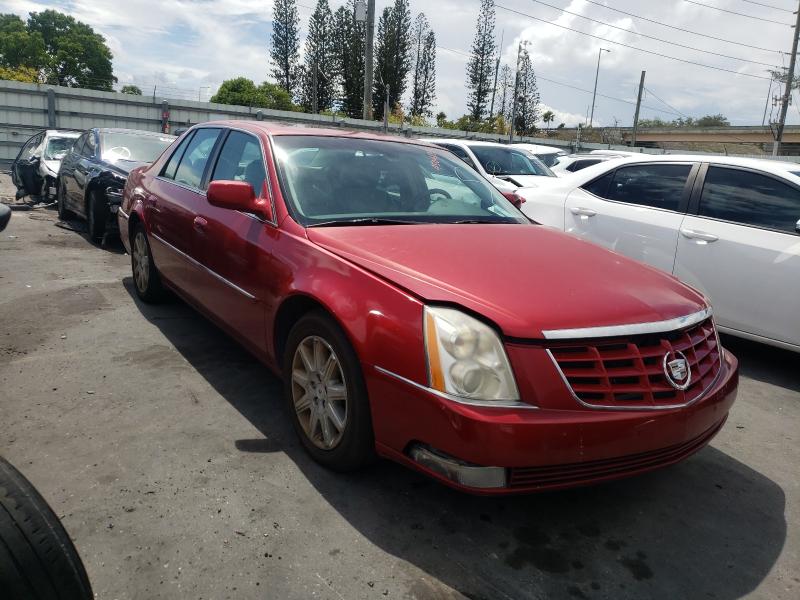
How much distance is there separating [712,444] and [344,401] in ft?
6.84

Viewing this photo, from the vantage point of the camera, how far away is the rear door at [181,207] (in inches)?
159

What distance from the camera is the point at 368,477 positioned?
2.76m

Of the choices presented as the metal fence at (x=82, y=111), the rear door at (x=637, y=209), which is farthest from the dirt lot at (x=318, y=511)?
the metal fence at (x=82, y=111)

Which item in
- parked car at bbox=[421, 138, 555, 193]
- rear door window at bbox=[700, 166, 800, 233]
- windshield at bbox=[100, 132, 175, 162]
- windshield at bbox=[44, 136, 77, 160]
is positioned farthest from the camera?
windshield at bbox=[44, 136, 77, 160]

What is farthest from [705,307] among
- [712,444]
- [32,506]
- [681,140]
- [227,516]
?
[681,140]

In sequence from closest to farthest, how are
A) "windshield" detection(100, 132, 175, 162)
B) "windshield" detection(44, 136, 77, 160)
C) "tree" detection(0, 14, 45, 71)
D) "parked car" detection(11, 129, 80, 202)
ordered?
"windshield" detection(100, 132, 175, 162), "parked car" detection(11, 129, 80, 202), "windshield" detection(44, 136, 77, 160), "tree" detection(0, 14, 45, 71)

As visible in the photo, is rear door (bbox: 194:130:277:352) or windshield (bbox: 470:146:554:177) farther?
windshield (bbox: 470:146:554:177)

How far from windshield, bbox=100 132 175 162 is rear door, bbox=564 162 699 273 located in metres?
5.74

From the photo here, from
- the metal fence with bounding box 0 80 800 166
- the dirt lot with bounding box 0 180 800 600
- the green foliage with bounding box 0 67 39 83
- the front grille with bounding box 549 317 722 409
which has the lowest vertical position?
the dirt lot with bounding box 0 180 800 600

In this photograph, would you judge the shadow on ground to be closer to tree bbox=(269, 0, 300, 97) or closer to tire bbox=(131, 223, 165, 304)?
tire bbox=(131, 223, 165, 304)

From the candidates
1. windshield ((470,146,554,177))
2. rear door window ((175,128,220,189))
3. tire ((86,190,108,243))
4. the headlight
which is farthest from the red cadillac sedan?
windshield ((470,146,554,177))

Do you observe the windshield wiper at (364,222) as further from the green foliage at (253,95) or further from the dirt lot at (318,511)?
the green foliage at (253,95)

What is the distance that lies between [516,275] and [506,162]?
25.6ft

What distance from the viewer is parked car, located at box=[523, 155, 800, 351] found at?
431 cm
